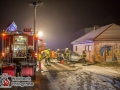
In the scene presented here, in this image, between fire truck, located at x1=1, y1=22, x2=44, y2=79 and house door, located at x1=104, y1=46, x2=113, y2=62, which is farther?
house door, located at x1=104, y1=46, x2=113, y2=62

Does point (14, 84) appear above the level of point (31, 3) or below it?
below

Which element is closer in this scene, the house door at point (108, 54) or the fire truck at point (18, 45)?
the fire truck at point (18, 45)

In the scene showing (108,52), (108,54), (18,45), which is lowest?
(108,54)

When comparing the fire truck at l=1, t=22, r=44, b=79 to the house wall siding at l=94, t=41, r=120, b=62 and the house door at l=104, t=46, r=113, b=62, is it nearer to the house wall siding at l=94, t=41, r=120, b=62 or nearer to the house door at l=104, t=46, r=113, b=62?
the house wall siding at l=94, t=41, r=120, b=62

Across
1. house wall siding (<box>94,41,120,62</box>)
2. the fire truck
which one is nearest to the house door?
house wall siding (<box>94,41,120,62</box>)

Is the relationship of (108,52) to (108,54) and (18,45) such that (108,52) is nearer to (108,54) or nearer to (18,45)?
(108,54)

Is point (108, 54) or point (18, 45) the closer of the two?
point (18, 45)

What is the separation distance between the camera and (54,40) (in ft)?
204

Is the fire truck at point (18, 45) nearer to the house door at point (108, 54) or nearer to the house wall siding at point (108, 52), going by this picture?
the house wall siding at point (108, 52)

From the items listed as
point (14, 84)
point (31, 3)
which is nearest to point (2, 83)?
point (14, 84)

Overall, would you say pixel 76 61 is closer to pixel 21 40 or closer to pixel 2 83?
pixel 21 40

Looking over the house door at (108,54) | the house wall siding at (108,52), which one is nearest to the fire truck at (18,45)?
the house wall siding at (108,52)

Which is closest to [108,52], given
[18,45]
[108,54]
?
[108,54]

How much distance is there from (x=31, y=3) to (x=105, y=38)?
34.0 ft
